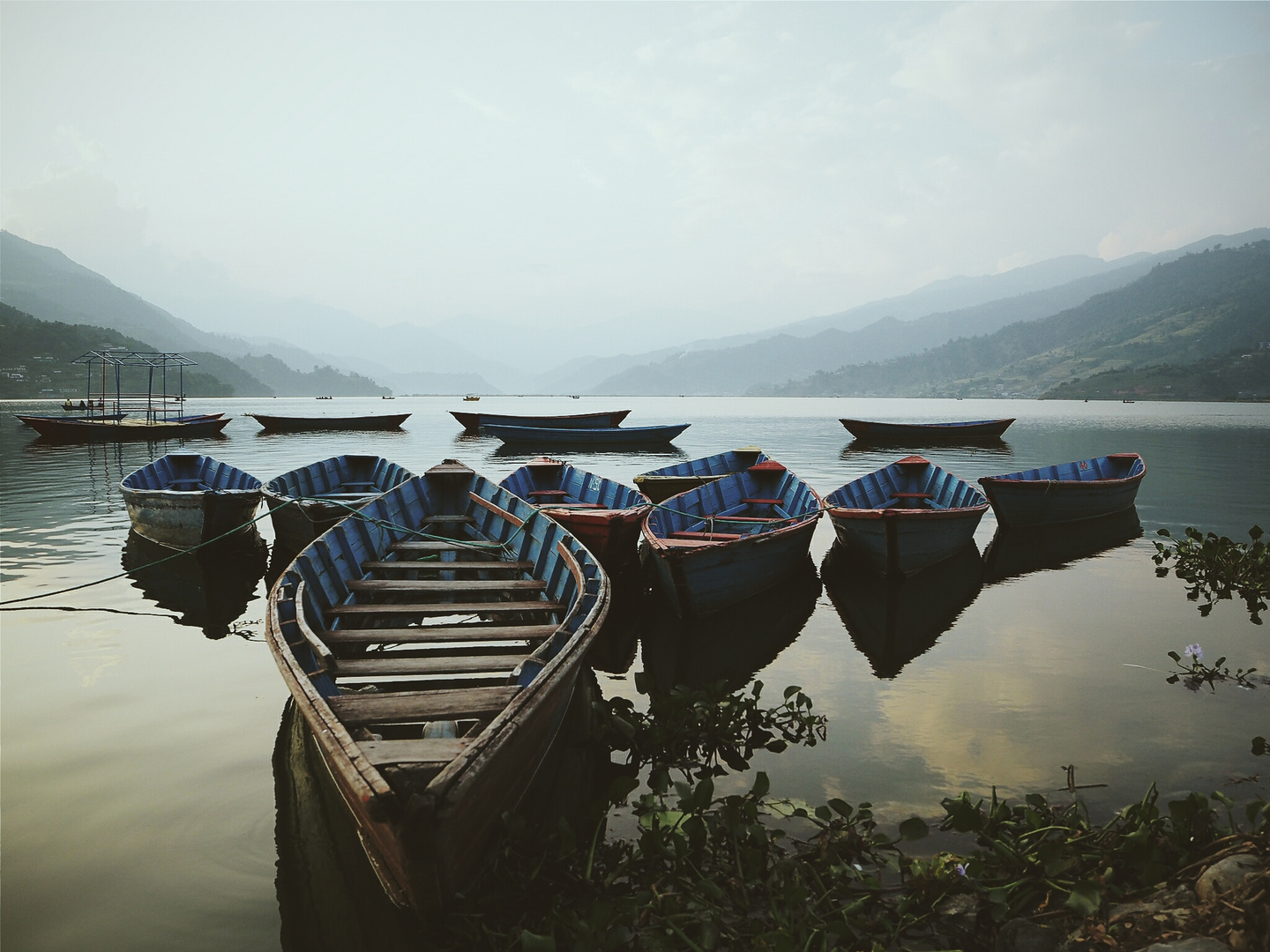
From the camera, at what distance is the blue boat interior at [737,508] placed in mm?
12344

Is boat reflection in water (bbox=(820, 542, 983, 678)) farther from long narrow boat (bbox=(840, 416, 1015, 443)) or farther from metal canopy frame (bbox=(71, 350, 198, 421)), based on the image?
long narrow boat (bbox=(840, 416, 1015, 443))

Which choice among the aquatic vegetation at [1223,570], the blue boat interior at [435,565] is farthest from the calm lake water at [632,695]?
the blue boat interior at [435,565]

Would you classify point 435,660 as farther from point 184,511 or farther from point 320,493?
point 320,493

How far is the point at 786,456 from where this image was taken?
4184cm

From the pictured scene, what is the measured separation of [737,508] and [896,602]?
410 cm

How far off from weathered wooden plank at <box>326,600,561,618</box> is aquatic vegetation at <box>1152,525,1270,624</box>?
Result: 11.4 metres

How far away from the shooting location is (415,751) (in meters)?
4.28

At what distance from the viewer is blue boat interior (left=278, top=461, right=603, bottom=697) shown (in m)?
6.59

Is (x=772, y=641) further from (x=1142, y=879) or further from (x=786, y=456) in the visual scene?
(x=786, y=456)

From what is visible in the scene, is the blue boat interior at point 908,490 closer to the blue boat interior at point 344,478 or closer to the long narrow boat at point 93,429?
the blue boat interior at point 344,478

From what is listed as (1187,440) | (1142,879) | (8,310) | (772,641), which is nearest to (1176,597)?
(772,641)

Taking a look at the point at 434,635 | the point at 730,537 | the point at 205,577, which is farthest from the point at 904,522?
the point at 205,577

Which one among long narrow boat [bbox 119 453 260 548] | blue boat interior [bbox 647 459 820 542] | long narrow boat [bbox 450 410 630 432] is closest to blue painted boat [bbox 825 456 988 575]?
blue boat interior [bbox 647 459 820 542]

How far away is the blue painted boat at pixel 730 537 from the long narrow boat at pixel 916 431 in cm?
3531
